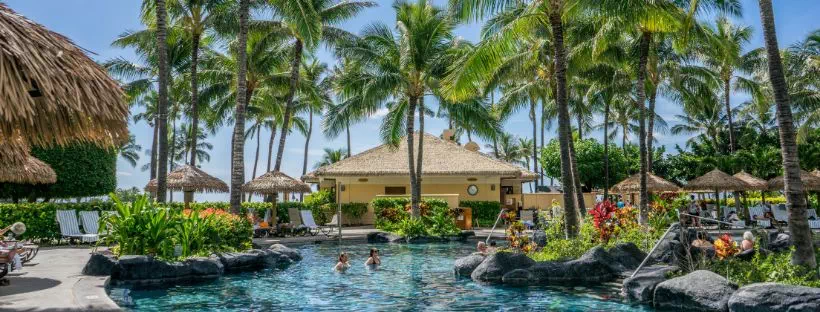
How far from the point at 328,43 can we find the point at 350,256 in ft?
37.4

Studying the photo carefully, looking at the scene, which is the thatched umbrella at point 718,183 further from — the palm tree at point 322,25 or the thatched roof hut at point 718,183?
the palm tree at point 322,25

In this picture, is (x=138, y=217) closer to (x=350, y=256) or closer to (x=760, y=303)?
(x=350, y=256)

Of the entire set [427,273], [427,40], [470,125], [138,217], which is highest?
[427,40]

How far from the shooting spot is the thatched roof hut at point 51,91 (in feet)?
20.2

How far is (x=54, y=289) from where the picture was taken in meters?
8.88

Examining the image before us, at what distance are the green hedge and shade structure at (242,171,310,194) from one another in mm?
8546

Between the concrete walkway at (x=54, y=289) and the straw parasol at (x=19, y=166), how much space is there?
1957 mm

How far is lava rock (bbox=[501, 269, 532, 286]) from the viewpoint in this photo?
1204 cm

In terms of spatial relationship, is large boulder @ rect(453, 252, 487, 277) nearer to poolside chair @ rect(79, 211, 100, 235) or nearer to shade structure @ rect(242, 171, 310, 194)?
poolside chair @ rect(79, 211, 100, 235)

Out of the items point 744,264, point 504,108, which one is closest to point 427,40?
point 504,108

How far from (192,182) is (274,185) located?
12.0 ft

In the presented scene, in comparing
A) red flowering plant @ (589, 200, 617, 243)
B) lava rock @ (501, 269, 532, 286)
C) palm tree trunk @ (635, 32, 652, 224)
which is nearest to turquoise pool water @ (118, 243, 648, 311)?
lava rock @ (501, 269, 532, 286)

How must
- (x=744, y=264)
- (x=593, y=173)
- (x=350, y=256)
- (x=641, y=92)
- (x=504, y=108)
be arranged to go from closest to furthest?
(x=744, y=264), (x=350, y=256), (x=641, y=92), (x=504, y=108), (x=593, y=173)

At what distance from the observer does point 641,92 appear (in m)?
19.3
